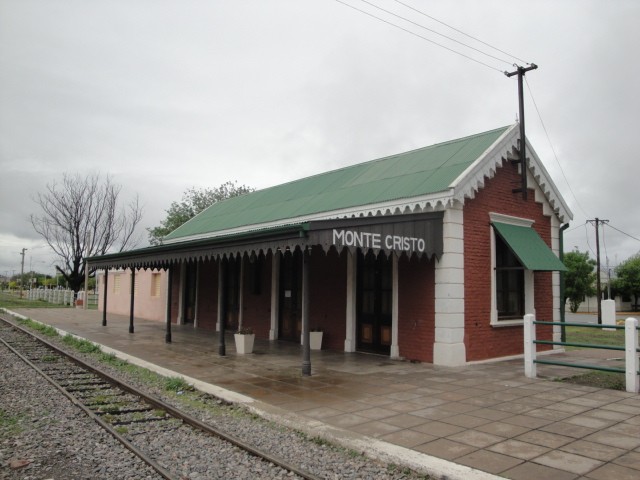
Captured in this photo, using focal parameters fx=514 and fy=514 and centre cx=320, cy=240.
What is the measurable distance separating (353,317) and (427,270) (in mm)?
2525

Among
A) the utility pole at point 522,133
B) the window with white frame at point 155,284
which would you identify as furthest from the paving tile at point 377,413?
the window with white frame at point 155,284

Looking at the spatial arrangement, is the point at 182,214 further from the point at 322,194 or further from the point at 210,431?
the point at 210,431

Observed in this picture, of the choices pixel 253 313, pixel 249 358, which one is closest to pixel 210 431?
pixel 249 358

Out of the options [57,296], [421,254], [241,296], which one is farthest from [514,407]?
[57,296]

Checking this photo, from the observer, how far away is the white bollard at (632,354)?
7.57 metres

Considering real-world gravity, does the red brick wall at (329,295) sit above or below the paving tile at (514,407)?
above

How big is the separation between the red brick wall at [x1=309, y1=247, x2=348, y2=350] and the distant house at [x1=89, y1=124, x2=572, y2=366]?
0.04 metres

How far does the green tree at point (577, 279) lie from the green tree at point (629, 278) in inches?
315

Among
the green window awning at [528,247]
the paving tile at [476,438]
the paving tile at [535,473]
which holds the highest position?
the green window awning at [528,247]

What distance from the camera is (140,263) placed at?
15258 mm

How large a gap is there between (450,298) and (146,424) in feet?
19.9

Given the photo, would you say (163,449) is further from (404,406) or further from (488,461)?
(488,461)

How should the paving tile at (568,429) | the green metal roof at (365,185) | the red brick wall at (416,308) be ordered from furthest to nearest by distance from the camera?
the green metal roof at (365,185)
the red brick wall at (416,308)
the paving tile at (568,429)

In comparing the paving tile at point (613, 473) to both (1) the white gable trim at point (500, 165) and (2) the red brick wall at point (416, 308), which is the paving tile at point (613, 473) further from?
(1) the white gable trim at point (500, 165)
